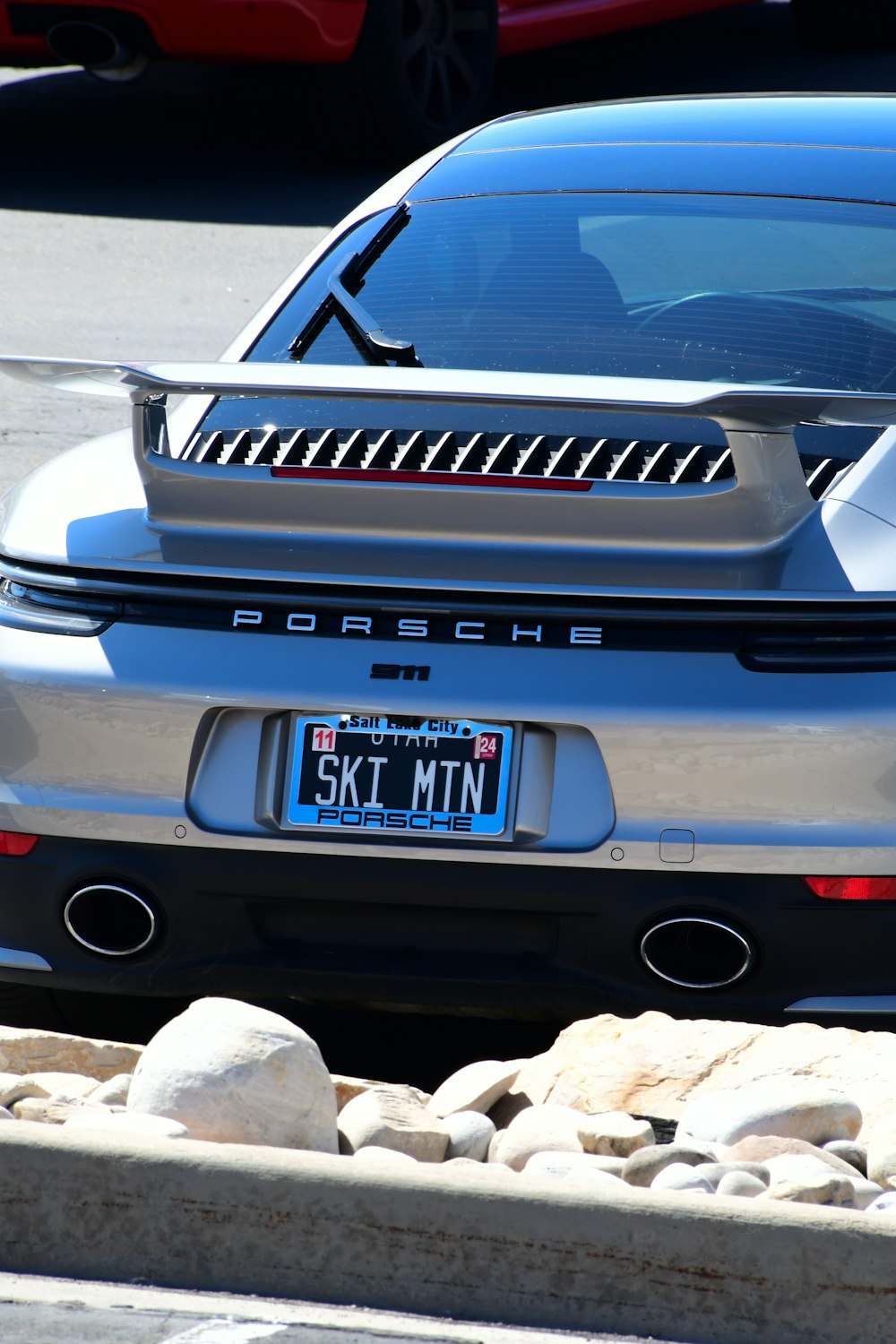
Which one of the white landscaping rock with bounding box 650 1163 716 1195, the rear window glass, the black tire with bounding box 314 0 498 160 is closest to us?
the white landscaping rock with bounding box 650 1163 716 1195

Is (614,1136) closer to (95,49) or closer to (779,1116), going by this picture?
(779,1116)

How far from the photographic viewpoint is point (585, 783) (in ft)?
10.6

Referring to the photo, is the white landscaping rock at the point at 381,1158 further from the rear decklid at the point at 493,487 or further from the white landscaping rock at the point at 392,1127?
the rear decklid at the point at 493,487

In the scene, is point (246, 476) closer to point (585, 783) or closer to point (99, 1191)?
point (585, 783)

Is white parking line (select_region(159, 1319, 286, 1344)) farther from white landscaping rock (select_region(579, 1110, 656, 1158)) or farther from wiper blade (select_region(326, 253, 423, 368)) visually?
wiper blade (select_region(326, 253, 423, 368))

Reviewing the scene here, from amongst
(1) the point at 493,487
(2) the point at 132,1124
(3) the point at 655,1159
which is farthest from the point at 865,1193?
(1) the point at 493,487

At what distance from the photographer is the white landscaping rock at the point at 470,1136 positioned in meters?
3.32

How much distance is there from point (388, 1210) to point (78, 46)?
8.46m

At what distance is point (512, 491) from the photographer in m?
3.32

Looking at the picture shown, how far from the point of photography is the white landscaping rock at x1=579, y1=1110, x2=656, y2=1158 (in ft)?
10.8

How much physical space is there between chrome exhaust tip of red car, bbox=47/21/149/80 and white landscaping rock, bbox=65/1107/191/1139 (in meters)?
7.78

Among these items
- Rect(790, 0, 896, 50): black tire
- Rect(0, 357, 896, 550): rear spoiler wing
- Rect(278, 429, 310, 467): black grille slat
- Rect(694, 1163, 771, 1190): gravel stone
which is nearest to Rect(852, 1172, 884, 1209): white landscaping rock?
Rect(694, 1163, 771, 1190): gravel stone

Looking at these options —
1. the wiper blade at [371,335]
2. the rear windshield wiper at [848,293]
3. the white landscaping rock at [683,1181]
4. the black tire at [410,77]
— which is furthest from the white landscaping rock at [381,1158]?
the black tire at [410,77]

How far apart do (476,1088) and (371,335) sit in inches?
59.4
